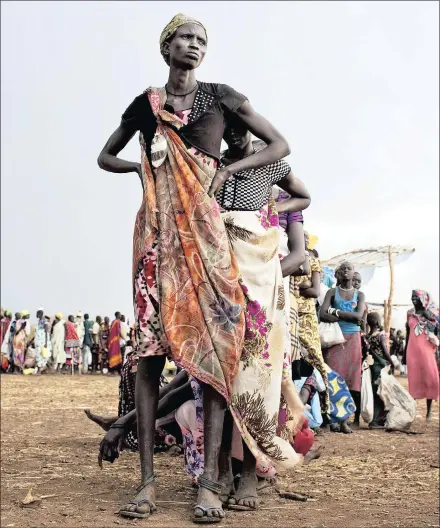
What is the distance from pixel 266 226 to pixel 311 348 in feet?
13.0

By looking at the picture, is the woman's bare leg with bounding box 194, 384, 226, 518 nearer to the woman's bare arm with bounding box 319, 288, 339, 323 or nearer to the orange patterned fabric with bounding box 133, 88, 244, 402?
the orange patterned fabric with bounding box 133, 88, 244, 402

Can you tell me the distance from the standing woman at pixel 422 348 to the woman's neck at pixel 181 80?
26.4 feet

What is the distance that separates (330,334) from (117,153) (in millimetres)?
5780

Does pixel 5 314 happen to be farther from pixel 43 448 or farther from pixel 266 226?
pixel 266 226

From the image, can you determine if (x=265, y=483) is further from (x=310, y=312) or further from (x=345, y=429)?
(x=345, y=429)

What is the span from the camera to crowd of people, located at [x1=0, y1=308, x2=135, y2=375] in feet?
88.2

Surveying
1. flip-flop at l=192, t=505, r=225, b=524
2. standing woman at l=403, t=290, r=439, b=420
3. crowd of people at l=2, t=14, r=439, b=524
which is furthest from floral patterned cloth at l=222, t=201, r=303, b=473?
standing woman at l=403, t=290, r=439, b=420

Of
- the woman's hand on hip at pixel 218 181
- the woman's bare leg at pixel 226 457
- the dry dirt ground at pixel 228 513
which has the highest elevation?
the woman's hand on hip at pixel 218 181

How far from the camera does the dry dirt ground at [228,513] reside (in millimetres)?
3801

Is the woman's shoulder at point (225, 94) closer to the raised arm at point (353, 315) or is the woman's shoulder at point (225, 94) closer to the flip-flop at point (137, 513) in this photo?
the flip-flop at point (137, 513)

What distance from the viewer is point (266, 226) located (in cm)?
424

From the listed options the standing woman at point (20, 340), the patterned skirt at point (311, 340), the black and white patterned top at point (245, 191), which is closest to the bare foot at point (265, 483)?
the black and white patterned top at point (245, 191)

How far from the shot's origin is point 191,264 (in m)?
3.79

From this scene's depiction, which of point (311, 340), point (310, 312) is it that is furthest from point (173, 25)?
point (310, 312)
